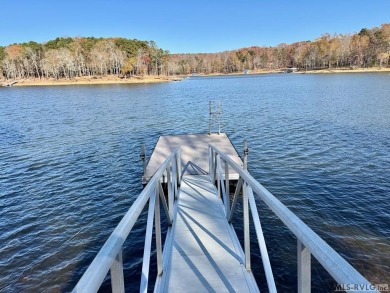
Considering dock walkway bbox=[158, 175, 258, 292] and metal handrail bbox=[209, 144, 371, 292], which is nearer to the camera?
metal handrail bbox=[209, 144, 371, 292]

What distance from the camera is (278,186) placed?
11438mm

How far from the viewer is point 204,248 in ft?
14.9

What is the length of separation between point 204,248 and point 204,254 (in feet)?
0.60

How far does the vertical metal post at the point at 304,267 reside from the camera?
1.96 meters

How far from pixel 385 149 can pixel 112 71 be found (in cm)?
11115

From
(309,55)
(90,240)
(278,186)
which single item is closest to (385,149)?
(278,186)

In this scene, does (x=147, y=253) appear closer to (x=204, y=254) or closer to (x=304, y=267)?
(x=204, y=254)

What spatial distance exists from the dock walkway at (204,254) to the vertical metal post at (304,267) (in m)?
1.56

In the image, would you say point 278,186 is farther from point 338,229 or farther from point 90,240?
point 90,240

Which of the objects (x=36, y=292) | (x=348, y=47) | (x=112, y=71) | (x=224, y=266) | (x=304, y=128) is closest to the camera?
(x=224, y=266)

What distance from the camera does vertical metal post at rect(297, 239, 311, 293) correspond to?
1962 mm

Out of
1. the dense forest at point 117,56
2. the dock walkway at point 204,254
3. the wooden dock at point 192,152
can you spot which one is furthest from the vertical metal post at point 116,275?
the dense forest at point 117,56

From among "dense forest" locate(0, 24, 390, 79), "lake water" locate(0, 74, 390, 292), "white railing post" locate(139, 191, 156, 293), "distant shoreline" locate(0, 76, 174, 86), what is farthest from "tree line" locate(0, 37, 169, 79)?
"white railing post" locate(139, 191, 156, 293)

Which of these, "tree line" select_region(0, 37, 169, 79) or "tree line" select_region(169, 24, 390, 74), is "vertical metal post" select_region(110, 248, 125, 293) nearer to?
"tree line" select_region(0, 37, 169, 79)
